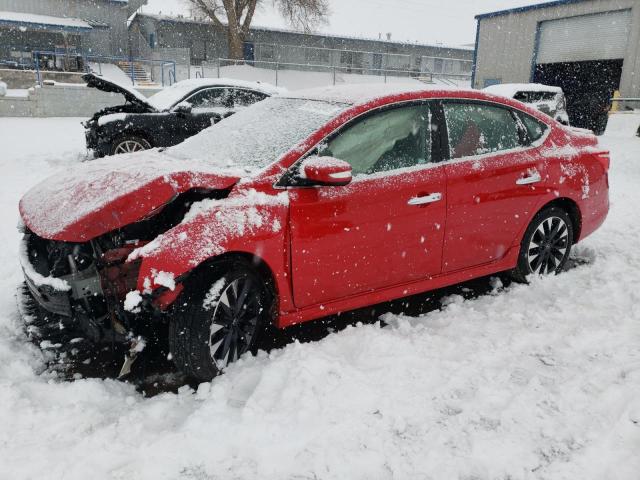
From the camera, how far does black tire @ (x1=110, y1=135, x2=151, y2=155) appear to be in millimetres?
8656

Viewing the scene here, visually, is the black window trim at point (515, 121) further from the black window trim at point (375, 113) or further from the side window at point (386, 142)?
the side window at point (386, 142)

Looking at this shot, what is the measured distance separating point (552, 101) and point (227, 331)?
13.2 metres

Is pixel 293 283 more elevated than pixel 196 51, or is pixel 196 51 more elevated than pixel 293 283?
pixel 196 51

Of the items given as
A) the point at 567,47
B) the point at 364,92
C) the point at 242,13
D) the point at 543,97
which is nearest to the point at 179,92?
the point at 364,92

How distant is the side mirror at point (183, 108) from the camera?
878 centimetres

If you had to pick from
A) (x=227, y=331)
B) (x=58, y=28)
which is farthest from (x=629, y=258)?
(x=58, y=28)

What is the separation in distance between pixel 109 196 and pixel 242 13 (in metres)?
34.9

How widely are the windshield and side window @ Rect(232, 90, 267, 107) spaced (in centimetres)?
588

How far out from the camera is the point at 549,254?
4.31 m

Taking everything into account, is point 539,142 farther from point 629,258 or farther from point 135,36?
point 135,36

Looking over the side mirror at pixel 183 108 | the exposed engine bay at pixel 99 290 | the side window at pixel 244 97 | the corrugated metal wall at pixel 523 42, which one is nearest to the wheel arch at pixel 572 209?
the exposed engine bay at pixel 99 290

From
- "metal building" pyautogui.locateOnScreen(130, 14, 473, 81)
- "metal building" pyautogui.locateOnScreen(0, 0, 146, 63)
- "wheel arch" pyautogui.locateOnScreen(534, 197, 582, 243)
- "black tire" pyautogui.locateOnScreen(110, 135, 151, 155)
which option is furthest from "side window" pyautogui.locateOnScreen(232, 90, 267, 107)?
"metal building" pyautogui.locateOnScreen(0, 0, 146, 63)

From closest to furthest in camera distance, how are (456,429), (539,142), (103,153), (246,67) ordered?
1. (456,429)
2. (539,142)
3. (103,153)
4. (246,67)

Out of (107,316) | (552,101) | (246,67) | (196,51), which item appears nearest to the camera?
(107,316)
